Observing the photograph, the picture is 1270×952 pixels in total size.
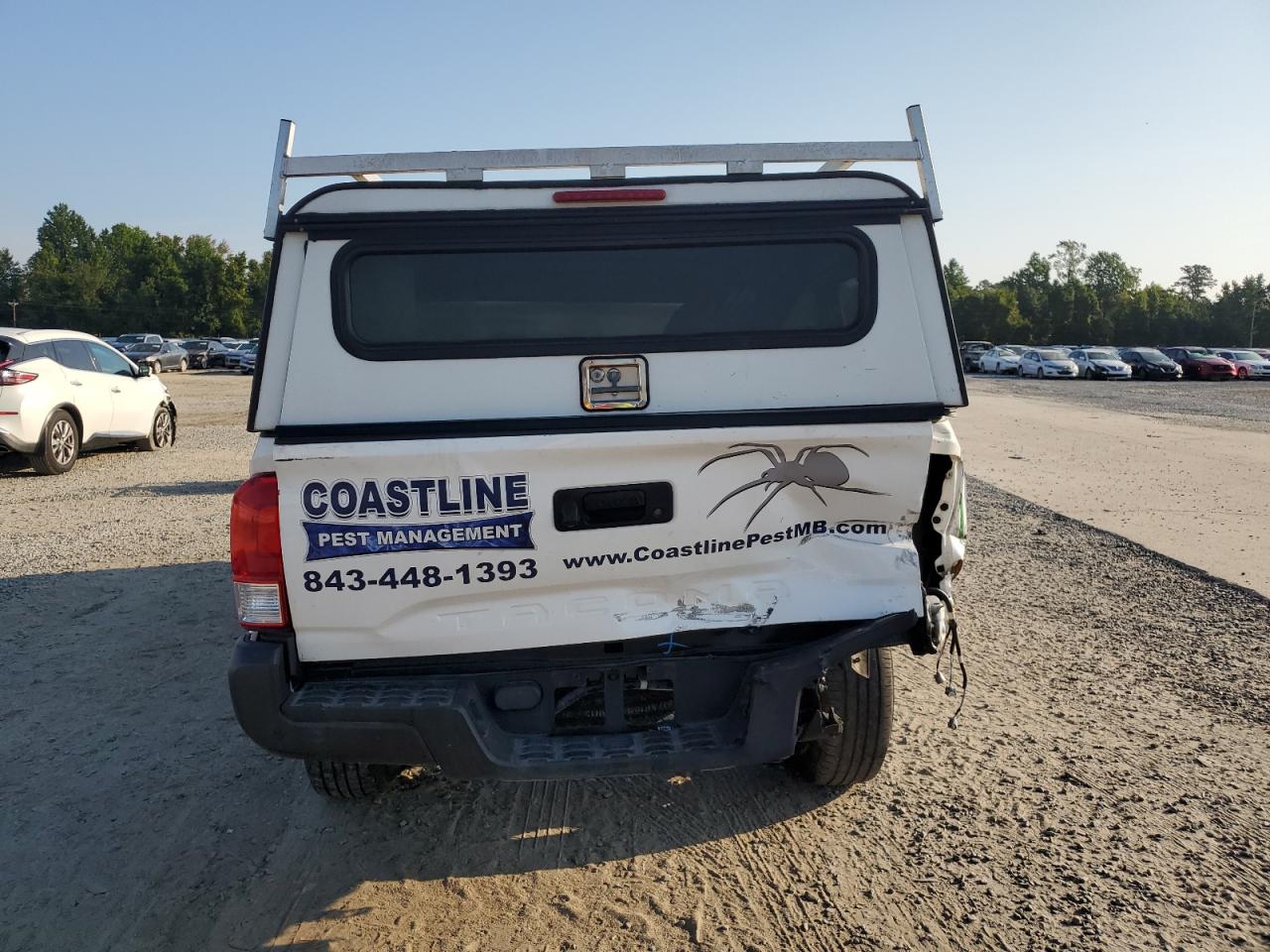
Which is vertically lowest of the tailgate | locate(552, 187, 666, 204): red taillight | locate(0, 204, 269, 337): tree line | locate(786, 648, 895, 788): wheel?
locate(786, 648, 895, 788): wheel

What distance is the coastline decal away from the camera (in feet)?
9.47

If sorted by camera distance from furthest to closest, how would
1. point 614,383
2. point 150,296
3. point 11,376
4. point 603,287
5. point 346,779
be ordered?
point 150,296, point 11,376, point 346,779, point 603,287, point 614,383

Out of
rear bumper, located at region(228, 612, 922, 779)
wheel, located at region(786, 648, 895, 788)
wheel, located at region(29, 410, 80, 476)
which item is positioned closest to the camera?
rear bumper, located at region(228, 612, 922, 779)

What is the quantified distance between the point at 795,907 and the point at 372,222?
8.59 ft

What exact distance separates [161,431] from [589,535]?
12904 millimetres

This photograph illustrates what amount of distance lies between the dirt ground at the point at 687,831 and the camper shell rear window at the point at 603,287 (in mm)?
1798

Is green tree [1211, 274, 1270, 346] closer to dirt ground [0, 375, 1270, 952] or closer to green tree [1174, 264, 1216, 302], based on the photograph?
green tree [1174, 264, 1216, 302]

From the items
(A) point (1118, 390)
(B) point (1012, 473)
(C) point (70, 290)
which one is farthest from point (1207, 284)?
(C) point (70, 290)

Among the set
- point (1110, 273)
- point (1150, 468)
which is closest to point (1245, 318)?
point (1110, 273)

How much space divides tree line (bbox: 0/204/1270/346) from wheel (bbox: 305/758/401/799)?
87.5 m

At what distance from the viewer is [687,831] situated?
11.2ft

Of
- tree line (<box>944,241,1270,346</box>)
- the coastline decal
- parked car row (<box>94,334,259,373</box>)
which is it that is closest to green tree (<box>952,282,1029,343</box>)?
tree line (<box>944,241,1270,346</box>)

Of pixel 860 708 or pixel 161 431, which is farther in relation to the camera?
pixel 161 431

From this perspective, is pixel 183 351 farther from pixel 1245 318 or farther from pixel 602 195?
pixel 1245 318
